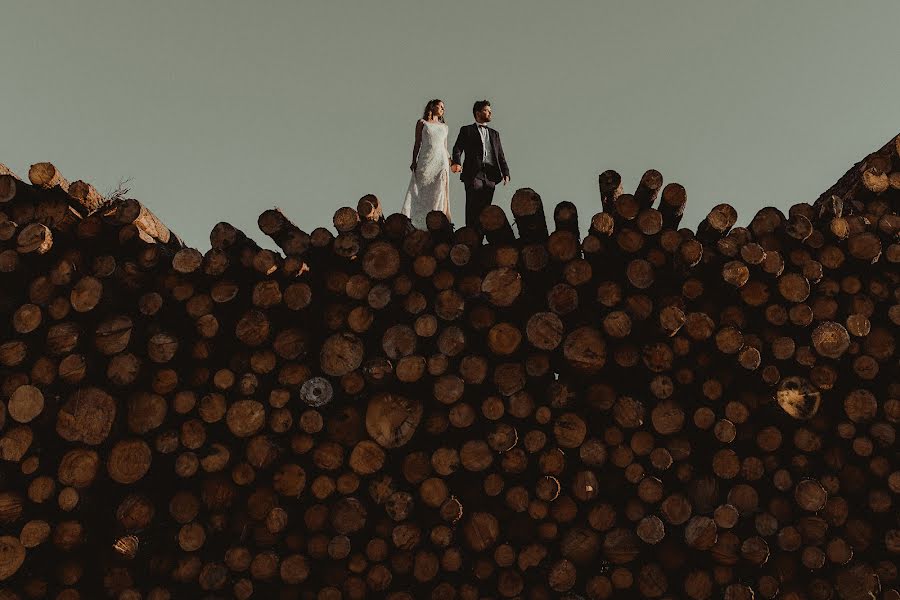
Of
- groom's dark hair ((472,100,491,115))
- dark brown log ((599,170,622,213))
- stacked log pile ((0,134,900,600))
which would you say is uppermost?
groom's dark hair ((472,100,491,115))

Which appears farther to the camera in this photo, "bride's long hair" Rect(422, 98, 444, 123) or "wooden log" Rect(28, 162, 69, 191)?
"bride's long hair" Rect(422, 98, 444, 123)

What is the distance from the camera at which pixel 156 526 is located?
3051mm

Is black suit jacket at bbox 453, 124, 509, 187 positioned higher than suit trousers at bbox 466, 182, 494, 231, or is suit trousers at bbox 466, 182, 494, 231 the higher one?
black suit jacket at bbox 453, 124, 509, 187

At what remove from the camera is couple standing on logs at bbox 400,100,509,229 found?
16.2 ft

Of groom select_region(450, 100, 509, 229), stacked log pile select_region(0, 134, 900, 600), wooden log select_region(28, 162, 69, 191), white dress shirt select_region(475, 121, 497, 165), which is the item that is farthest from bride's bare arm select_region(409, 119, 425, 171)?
wooden log select_region(28, 162, 69, 191)

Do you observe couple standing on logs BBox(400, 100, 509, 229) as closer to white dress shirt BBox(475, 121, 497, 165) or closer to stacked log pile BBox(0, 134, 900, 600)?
white dress shirt BBox(475, 121, 497, 165)

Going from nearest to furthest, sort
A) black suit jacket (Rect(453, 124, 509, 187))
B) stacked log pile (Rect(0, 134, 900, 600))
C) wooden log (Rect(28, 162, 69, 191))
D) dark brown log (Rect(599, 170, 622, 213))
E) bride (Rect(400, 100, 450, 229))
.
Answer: stacked log pile (Rect(0, 134, 900, 600)) → wooden log (Rect(28, 162, 69, 191)) → dark brown log (Rect(599, 170, 622, 213)) → black suit jacket (Rect(453, 124, 509, 187)) → bride (Rect(400, 100, 450, 229))

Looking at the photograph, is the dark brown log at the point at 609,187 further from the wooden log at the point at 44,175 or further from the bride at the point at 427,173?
the wooden log at the point at 44,175

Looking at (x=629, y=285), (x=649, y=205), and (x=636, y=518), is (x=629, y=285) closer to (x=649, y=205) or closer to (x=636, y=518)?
(x=649, y=205)

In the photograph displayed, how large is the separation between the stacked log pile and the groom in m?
1.84

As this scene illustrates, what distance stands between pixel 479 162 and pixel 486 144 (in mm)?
160

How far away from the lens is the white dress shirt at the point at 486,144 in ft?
16.1

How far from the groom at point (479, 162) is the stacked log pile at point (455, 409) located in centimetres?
184

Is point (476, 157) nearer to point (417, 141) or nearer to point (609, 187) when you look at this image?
point (417, 141)
